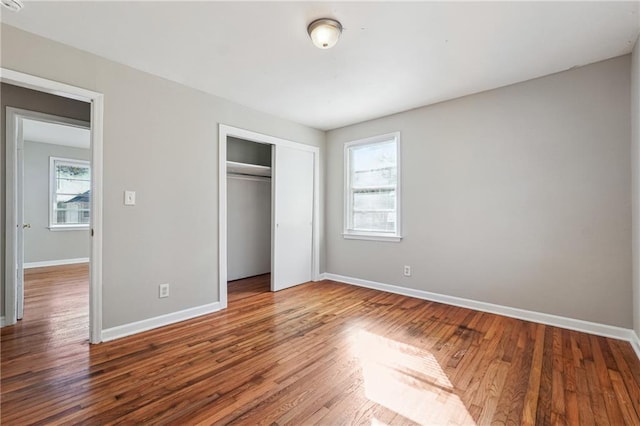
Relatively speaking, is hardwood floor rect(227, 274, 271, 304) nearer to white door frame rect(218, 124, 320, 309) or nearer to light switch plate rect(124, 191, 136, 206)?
white door frame rect(218, 124, 320, 309)

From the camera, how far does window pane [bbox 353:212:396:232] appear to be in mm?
4059

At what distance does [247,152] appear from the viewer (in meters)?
4.73

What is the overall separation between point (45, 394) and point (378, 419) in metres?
2.05

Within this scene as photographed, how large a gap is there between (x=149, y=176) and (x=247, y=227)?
222 cm

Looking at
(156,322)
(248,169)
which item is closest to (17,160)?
(156,322)

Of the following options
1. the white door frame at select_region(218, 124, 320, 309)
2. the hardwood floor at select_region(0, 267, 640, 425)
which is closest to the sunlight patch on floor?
the hardwood floor at select_region(0, 267, 640, 425)

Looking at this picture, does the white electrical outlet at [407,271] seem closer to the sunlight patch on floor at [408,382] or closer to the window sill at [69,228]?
the sunlight patch on floor at [408,382]

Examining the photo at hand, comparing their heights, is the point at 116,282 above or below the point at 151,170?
below

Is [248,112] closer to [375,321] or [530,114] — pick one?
[375,321]

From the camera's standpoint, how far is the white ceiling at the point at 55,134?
4699mm

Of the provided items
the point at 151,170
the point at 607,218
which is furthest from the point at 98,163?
the point at 607,218

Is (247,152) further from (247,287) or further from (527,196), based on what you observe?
(527,196)

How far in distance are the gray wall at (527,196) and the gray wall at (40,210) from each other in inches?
269

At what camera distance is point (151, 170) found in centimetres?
279
